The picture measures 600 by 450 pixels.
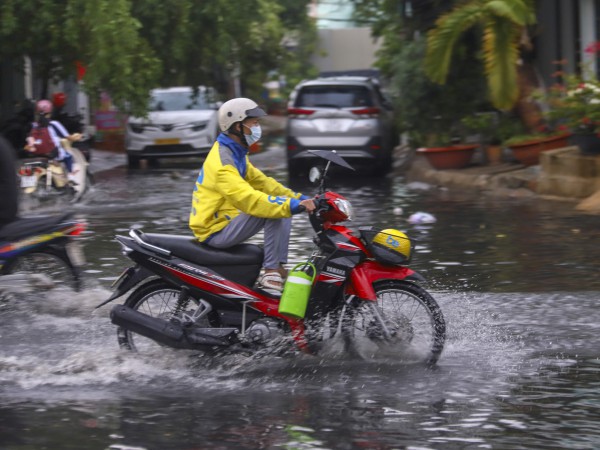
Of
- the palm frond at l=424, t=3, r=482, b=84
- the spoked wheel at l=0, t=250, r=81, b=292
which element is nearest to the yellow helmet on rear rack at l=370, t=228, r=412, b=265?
the spoked wheel at l=0, t=250, r=81, b=292

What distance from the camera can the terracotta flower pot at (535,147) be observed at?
711 inches

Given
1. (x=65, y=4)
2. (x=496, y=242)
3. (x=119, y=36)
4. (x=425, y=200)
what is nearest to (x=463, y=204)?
(x=425, y=200)

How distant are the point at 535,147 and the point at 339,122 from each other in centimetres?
414

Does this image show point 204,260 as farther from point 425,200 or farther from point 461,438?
point 425,200

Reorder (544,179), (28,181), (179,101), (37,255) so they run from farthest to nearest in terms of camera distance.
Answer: (179,101), (544,179), (28,181), (37,255)

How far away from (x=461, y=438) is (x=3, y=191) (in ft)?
14.7

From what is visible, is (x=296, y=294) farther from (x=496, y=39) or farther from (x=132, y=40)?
(x=132, y=40)

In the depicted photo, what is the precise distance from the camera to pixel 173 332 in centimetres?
723

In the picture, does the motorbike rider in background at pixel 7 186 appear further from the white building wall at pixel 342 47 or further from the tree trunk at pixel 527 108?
the white building wall at pixel 342 47

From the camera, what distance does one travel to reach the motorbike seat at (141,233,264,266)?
24.2ft

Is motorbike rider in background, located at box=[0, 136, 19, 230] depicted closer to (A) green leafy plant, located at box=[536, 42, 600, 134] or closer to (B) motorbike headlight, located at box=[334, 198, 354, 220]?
(B) motorbike headlight, located at box=[334, 198, 354, 220]

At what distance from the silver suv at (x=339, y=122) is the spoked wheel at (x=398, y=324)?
44.0 feet

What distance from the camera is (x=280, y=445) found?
5590 millimetres

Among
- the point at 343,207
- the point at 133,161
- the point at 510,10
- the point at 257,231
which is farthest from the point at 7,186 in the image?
the point at 133,161
